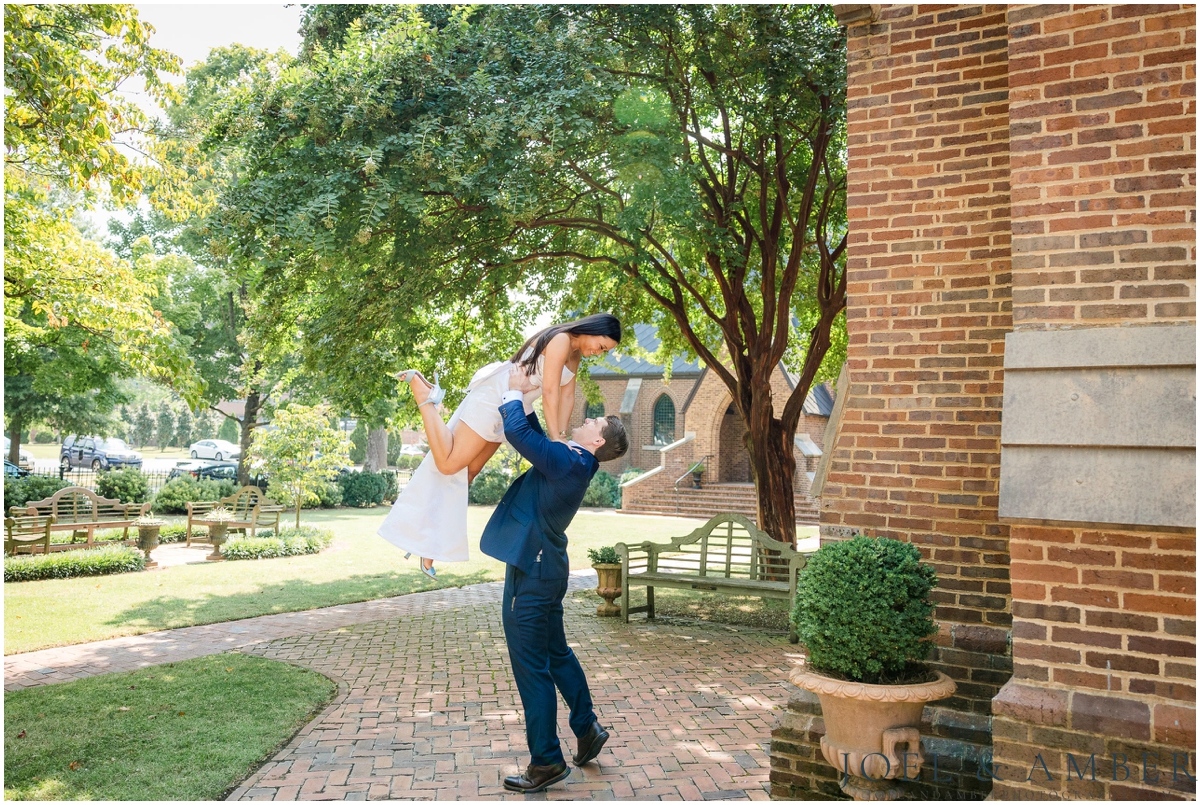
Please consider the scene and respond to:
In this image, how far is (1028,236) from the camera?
11.7ft

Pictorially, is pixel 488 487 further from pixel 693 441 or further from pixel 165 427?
pixel 165 427

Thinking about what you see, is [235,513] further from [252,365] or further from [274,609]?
[274,609]

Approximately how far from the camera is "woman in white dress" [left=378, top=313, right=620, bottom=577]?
4227mm

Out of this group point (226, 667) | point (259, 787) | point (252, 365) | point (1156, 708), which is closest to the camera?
point (1156, 708)

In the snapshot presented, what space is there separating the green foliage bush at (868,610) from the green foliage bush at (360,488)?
974 inches

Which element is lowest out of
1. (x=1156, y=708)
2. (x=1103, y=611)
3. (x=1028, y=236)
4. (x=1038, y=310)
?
(x=1156, y=708)

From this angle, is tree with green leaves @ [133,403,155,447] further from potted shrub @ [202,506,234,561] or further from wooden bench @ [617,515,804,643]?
wooden bench @ [617,515,804,643]

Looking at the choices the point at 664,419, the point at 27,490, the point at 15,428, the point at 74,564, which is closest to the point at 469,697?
the point at 74,564

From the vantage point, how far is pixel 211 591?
11.1 metres

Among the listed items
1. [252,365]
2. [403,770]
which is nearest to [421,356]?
[403,770]

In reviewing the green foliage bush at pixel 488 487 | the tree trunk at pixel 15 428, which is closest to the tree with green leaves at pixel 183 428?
the tree trunk at pixel 15 428

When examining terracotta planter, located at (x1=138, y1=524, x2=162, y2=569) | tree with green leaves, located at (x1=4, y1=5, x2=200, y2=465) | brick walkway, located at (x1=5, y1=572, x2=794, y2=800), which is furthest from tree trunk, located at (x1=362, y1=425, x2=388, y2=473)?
brick walkway, located at (x1=5, y1=572, x2=794, y2=800)

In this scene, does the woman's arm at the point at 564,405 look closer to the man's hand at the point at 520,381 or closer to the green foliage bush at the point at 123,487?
the man's hand at the point at 520,381

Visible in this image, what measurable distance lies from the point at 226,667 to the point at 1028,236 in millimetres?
6894
